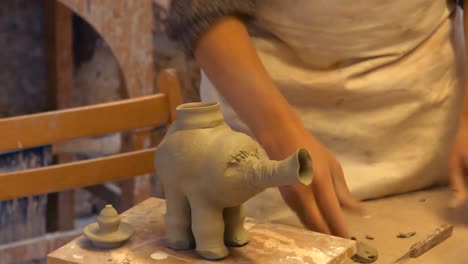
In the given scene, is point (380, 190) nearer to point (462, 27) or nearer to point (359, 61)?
point (359, 61)

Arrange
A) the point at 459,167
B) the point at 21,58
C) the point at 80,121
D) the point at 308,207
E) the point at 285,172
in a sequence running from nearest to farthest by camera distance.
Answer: the point at 285,172 < the point at 308,207 < the point at 459,167 < the point at 80,121 < the point at 21,58

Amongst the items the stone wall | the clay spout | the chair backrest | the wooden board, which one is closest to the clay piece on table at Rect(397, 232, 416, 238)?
the wooden board

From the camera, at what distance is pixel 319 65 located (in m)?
1.02

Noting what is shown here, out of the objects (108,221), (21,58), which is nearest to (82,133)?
(108,221)

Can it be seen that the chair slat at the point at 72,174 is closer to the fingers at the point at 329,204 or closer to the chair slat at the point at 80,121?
the chair slat at the point at 80,121

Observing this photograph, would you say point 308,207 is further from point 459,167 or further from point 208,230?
point 459,167

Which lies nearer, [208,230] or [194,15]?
[208,230]

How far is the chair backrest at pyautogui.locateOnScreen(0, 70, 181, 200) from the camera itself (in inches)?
47.7

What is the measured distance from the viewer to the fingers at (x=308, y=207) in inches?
31.5

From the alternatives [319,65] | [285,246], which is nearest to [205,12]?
[319,65]

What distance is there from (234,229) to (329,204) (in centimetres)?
13

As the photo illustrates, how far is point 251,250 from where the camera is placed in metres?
0.72

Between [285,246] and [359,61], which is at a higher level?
[359,61]

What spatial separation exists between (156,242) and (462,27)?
63 cm
